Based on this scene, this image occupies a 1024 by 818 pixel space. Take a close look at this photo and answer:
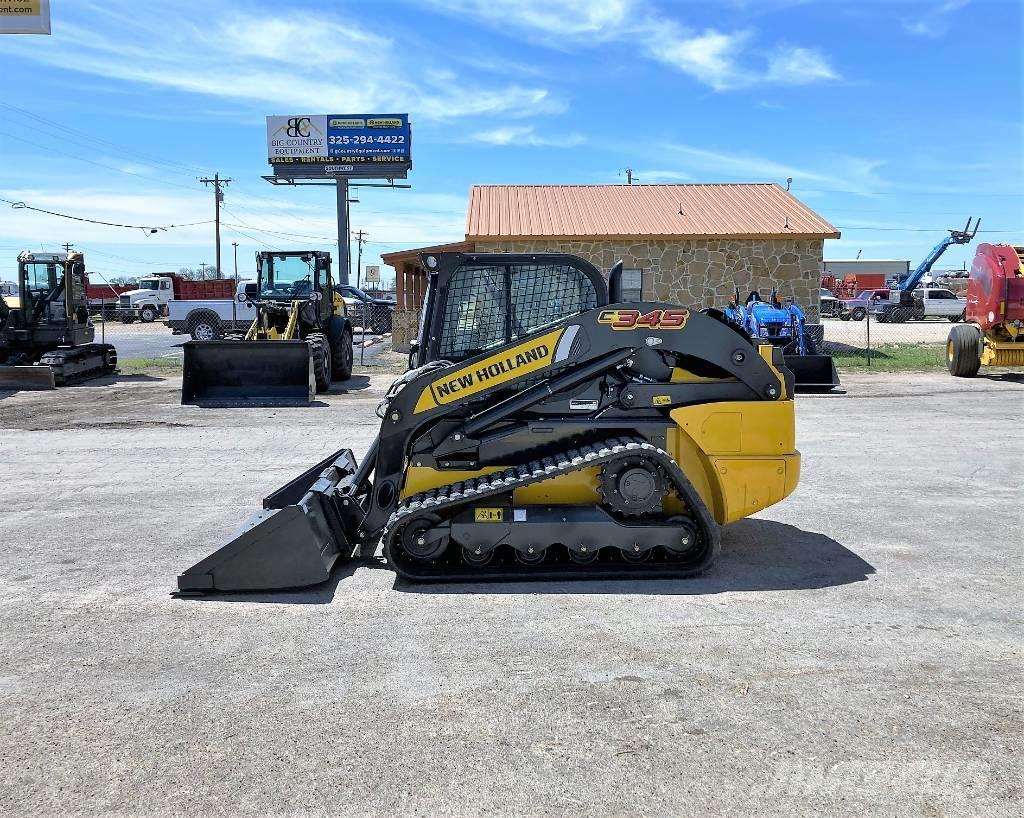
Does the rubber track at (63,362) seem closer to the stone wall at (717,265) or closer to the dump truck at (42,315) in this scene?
the dump truck at (42,315)

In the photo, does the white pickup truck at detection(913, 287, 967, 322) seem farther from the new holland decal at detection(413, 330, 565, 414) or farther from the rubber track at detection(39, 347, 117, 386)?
the new holland decal at detection(413, 330, 565, 414)

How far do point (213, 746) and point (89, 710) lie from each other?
740mm

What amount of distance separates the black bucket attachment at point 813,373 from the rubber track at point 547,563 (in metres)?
10.8

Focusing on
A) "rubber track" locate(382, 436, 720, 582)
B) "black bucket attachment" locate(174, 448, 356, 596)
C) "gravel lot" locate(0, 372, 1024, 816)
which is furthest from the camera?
"rubber track" locate(382, 436, 720, 582)

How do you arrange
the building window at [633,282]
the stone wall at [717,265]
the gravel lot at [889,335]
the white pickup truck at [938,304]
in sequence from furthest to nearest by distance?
the white pickup truck at [938,304], the gravel lot at [889,335], the stone wall at [717,265], the building window at [633,282]

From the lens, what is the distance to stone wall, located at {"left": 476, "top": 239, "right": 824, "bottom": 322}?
24062mm

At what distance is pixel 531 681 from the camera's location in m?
4.28

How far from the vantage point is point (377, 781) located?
3430 millimetres

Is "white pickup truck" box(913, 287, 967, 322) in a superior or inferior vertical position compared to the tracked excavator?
superior

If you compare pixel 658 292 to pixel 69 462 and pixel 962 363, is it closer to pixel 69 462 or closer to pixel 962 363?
pixel 962 363

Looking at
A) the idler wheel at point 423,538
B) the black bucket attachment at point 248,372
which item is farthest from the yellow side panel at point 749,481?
the black bucket attachment at point 248,372

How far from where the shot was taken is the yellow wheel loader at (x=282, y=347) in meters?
15.2

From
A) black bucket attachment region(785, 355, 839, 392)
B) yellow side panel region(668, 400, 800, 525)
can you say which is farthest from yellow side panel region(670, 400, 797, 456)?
black bucket attachment region(785, 355, 839, 392)

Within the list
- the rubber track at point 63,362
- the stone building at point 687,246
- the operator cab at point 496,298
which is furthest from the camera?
the stone building at point 687,246
